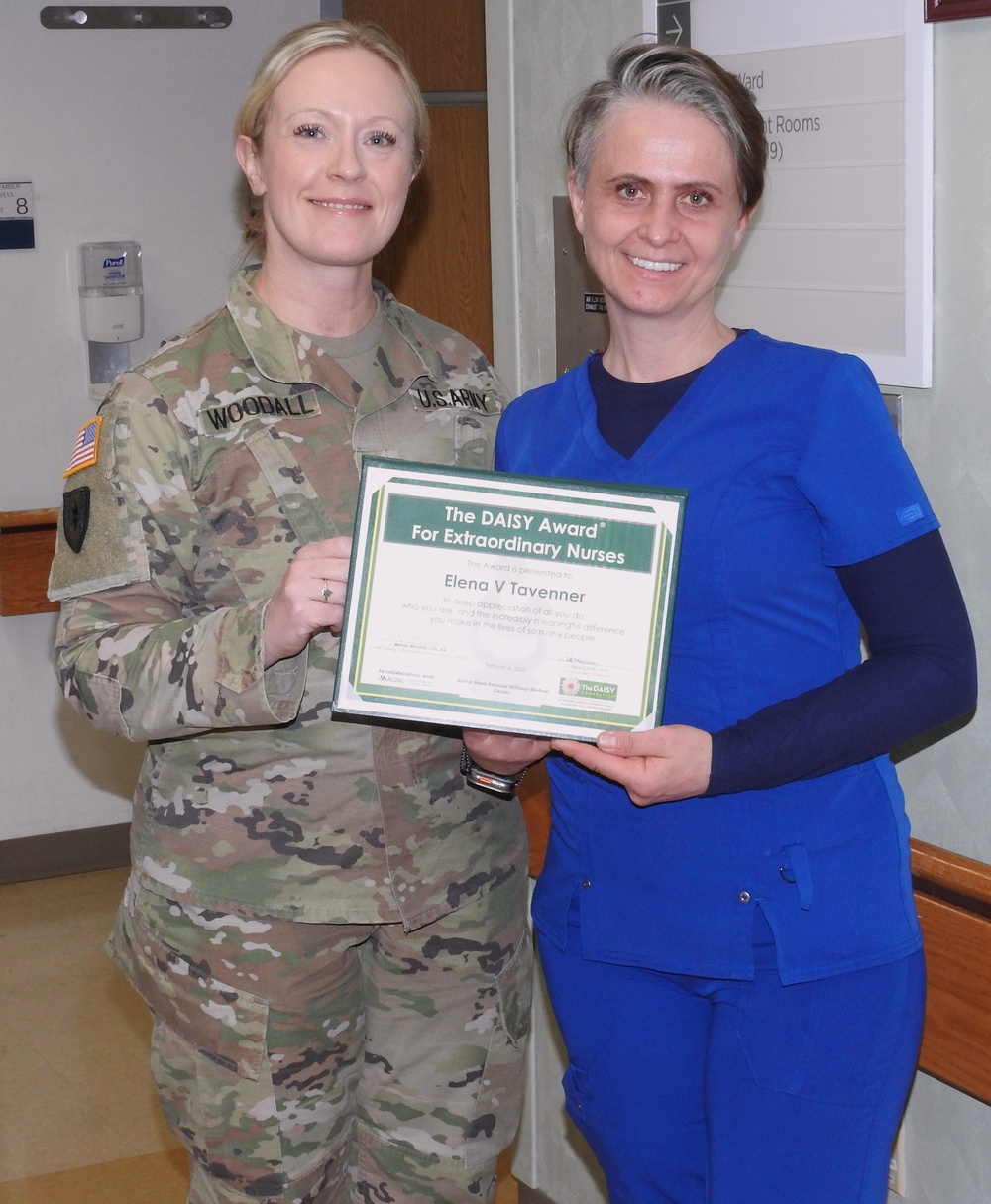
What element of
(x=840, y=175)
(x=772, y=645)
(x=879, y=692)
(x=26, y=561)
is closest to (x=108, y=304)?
(x=26, y=561)

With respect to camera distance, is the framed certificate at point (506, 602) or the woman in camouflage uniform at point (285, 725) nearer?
the framed certificate at point (506, 602)

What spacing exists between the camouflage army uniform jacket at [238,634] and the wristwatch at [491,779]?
0.04m

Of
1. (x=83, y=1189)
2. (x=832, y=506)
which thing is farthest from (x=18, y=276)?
(x=832, y=506)

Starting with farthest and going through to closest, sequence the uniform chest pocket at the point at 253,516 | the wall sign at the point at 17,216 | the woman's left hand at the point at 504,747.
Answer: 1. the wall sign at the point at 17,216
2. the uniform chest pocket at the point at 253,516
3. the woman's left hand at the point at 504,747

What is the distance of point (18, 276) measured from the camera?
4.39 meters

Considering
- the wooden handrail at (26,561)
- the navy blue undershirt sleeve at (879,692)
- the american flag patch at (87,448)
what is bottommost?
the wooden handrail at (26,561)

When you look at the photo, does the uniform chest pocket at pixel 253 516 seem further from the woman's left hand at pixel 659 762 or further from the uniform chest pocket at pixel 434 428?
the woman's left hand at pixel 659 762

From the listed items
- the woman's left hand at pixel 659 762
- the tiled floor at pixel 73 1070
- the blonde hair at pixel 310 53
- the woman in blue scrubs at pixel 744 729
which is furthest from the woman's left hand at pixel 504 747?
the tiled floor at pixel 73 1070

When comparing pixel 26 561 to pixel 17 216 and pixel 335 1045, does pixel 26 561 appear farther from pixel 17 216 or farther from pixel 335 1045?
pixel 335 1045

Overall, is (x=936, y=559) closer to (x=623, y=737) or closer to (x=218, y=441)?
(x=623, y=737)

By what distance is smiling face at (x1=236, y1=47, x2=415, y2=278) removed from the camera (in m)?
1.77

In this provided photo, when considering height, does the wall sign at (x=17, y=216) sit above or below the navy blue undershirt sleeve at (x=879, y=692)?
above

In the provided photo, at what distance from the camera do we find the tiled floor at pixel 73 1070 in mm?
3012

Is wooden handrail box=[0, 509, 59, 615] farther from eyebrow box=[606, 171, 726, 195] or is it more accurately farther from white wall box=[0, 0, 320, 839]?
eyebrow box=[606, 171, 726, 195]
